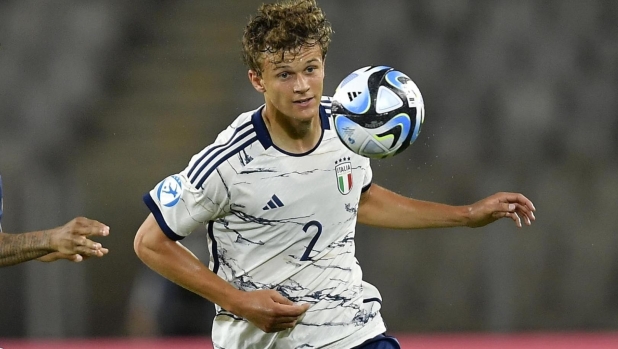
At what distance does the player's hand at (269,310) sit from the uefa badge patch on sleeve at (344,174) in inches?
18.6

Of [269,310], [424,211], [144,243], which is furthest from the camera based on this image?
[424,211]

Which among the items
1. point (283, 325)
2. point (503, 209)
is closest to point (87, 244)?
point (283, 325)

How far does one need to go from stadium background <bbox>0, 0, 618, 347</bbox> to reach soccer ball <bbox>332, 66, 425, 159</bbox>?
4.21 meters

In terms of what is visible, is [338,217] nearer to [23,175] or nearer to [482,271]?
[482,271]

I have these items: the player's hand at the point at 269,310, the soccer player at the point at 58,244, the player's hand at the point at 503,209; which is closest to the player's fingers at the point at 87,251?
the soccer player at the point at 58,244

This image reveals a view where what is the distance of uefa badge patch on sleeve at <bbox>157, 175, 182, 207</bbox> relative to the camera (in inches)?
142

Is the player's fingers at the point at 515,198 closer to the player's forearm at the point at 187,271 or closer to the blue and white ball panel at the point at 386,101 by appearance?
the blue and white ball panel at the point at 386,101

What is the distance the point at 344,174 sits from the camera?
147 inches

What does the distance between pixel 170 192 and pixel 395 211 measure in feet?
3.23

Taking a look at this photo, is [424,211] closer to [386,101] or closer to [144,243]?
[386,101]

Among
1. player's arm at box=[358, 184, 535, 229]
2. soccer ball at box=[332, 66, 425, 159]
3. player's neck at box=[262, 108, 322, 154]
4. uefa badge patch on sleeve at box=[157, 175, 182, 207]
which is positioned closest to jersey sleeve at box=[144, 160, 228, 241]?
uefa badge patch on sleeve at box=[157, 175, 182, 207]

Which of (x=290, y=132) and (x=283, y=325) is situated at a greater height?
(x=290, y=132)

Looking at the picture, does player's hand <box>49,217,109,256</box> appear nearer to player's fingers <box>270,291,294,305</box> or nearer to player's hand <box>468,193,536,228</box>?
player's fingers <box>270,291,294,305</box>

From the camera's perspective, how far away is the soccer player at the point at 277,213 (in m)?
3.54
